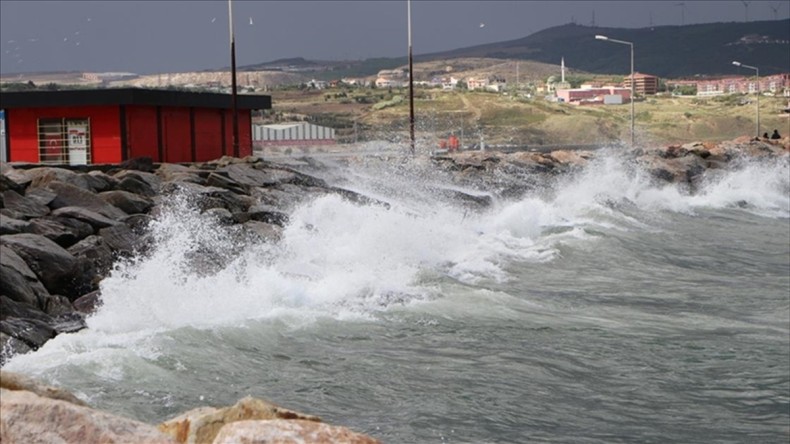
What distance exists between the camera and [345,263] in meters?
19.1

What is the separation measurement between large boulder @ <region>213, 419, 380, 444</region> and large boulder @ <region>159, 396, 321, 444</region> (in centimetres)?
19

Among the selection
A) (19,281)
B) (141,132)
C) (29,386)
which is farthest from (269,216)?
(29,386)

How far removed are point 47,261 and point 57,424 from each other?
1075cm

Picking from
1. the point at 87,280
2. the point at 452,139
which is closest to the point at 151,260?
the point at 87,280

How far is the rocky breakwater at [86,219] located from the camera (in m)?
13.5

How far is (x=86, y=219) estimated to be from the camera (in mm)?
18219

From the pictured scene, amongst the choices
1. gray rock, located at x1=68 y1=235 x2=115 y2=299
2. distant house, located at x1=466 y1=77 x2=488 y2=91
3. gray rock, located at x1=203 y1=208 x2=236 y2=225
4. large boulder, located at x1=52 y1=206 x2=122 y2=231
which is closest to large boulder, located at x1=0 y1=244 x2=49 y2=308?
gray rock, located at x1=68 y1=235 x2=115 y2=299

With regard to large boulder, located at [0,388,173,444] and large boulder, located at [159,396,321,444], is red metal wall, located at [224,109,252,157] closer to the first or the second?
large boulder, located at [159,396,321,444]

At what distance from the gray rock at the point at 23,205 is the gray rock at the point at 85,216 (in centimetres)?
33

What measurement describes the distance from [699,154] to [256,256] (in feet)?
128

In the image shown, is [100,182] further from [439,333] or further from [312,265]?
[439,333]

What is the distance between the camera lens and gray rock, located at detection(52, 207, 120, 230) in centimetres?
1817

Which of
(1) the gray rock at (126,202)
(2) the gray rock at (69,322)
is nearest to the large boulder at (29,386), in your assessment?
(2) the gray rock at (69,322)

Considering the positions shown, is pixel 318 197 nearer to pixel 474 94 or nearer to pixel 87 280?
pixel 87 280
